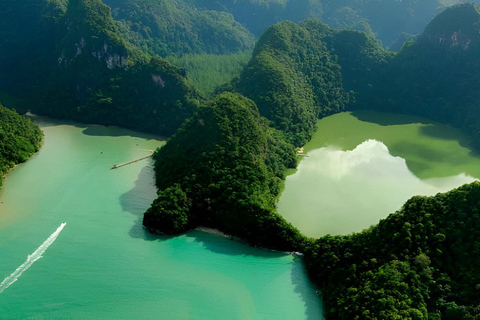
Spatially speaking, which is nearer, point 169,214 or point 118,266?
point 118,266

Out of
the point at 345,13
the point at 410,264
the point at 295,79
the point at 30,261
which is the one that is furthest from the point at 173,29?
the point at 410,264

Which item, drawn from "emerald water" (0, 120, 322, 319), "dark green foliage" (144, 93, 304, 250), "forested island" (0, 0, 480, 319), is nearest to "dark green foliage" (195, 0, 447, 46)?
"forested island" (0, 0, 480, 319)

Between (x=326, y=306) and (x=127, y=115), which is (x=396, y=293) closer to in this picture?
(x=326, y=306)

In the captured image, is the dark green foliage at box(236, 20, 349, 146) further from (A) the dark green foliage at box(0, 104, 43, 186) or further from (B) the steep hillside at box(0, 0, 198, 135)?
(A) the dark green foliage at box(0, 104, 43, 186)

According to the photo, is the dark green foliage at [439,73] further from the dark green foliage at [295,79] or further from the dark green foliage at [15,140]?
the dark green foliage at [15,140]

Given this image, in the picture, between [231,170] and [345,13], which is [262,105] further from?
[345,13]

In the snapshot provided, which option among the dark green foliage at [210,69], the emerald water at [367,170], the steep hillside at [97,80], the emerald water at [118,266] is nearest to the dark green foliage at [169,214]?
the emerald water at [118,266]
